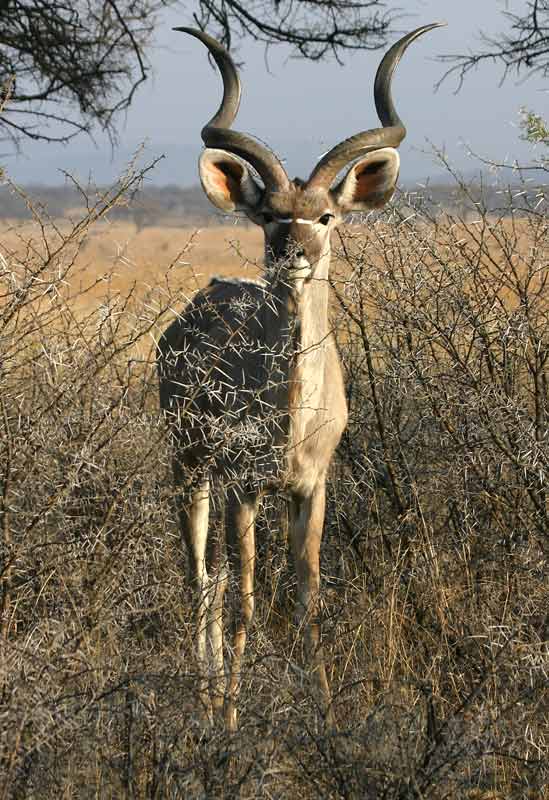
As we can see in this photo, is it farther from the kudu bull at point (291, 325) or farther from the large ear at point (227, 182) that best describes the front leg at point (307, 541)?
the large ear at point (227, 182)

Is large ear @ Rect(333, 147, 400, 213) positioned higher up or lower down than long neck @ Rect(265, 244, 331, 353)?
higher up

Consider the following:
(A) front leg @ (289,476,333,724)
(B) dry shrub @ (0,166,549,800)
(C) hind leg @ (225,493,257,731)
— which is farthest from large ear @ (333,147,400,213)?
(C) hind leg @ (225,493,257,731)

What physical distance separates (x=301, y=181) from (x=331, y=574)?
83.9 inches

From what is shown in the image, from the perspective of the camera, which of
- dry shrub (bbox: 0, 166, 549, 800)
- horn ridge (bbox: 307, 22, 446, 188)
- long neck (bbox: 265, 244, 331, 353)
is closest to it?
dry shrub (bbox: 0, 166, 549, 800)

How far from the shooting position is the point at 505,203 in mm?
5344

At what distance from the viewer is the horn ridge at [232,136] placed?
5109 millimetres

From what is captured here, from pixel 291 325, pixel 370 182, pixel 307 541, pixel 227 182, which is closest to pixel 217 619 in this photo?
pixel 307 541

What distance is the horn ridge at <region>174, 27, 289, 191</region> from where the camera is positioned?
5.11 m

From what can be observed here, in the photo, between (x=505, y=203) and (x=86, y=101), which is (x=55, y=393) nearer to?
(x=505, y=203)

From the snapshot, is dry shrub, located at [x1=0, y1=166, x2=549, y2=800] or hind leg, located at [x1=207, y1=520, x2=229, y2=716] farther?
hind leg, located at [x1=207, y1=520, x2=229, y2=716]

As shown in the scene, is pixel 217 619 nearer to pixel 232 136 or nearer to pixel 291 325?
pixel 291 325

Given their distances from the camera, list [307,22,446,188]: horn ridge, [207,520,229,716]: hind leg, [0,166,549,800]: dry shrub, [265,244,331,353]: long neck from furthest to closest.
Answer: [307,22,446,188]: horn ridge < [265,244,331,353]: long neck < [207,520,229,716]: hind leg < [0,166,549,800]: dry shrub

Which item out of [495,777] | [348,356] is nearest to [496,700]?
[495,777]

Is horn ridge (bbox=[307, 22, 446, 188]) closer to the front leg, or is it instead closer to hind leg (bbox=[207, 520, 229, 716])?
the front leg
